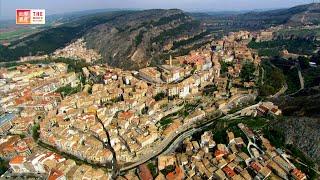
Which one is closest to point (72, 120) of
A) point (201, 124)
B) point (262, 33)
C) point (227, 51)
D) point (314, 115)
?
point (201, 124)

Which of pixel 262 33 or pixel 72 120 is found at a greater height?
pixel 262 33

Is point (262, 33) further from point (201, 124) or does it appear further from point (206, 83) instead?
point (201, 124)

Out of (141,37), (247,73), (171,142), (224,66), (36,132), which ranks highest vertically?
(141,37)

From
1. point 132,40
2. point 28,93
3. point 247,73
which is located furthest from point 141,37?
point 28,93

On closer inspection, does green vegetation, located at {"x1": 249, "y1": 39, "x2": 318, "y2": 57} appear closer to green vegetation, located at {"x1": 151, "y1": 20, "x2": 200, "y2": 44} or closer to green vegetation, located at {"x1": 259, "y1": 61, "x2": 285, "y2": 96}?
green vegetation, located at {"x1": 259, "y1": 61, "x2": 285, "y2": 96}

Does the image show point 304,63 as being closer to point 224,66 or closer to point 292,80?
point 292,80

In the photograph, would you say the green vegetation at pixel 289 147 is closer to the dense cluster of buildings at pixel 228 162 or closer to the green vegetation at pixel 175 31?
the dense cluster of buildings at pixel 228 162
